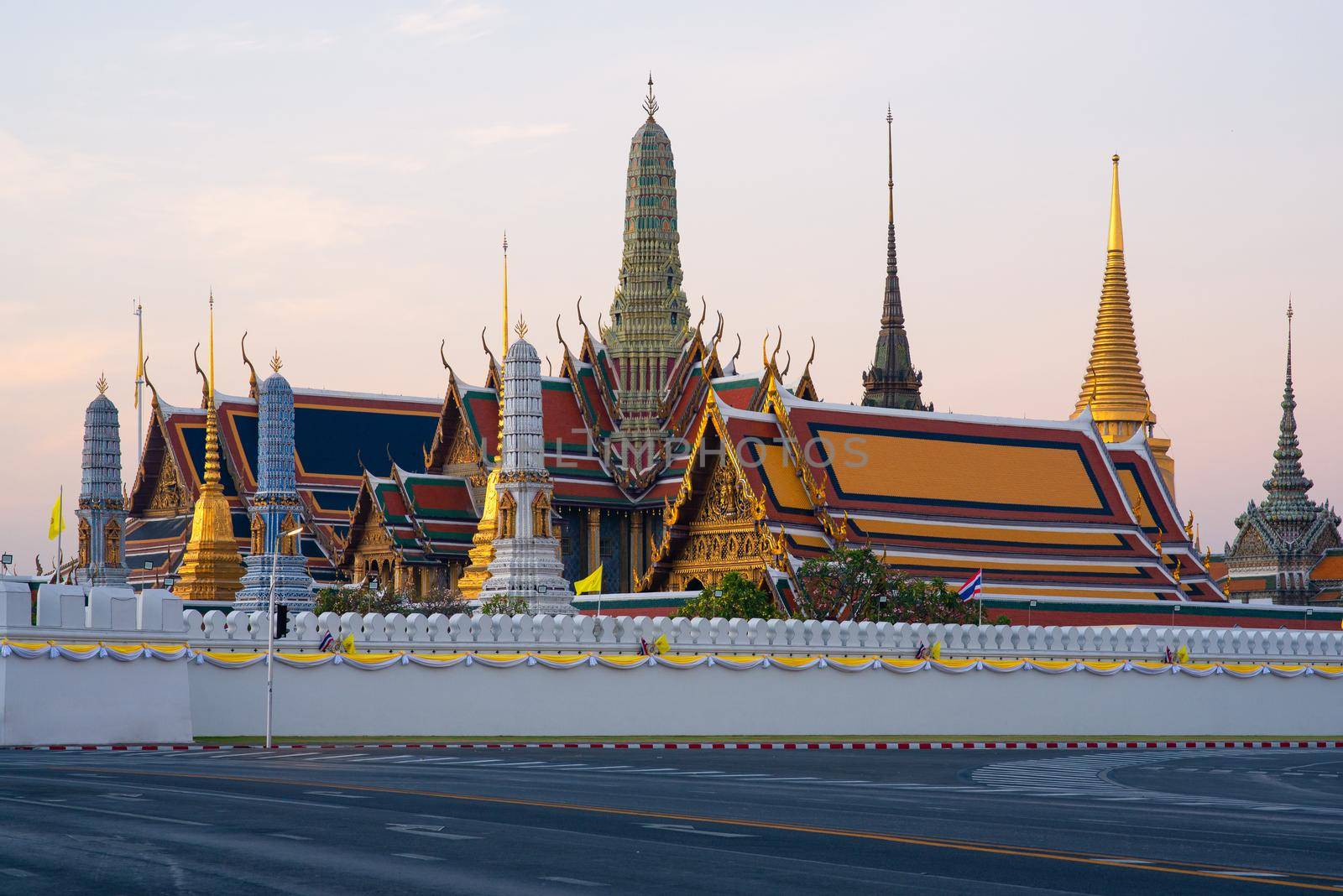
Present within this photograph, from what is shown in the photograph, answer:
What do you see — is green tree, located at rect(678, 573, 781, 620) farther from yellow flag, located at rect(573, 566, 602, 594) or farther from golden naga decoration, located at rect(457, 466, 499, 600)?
golden naga decoration, located at rect(457, 466, 499, 600)

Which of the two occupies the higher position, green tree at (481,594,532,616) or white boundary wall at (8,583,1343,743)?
green tree at (481,594,532,616)

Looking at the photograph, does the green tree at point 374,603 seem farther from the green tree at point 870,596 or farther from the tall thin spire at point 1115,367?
the tall thin spire at point 1115,367

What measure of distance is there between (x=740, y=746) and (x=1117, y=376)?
135 feet

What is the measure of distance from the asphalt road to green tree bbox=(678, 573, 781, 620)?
18.2 meters

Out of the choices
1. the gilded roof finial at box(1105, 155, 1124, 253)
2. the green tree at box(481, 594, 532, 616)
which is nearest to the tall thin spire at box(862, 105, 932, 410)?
the gilded roof finial at box(1105, 155, 1124, 253)

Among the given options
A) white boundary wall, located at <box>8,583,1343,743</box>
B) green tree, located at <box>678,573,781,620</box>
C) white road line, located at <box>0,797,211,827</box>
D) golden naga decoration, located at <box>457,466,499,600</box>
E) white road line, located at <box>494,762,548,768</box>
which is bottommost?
white road line, located at <box>494,762,548,768</box>

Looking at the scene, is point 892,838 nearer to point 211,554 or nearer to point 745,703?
point 745,703

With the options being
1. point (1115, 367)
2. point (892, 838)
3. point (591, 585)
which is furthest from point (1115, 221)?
point (892, 838)

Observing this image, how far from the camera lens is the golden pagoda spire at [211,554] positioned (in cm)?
5491

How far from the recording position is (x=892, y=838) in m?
13.4

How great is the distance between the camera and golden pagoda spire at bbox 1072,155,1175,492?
66562mm

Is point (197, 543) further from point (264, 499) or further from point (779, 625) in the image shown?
point (779, 625)

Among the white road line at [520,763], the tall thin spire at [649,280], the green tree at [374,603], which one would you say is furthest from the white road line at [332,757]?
the tall thin spire at [649,280]

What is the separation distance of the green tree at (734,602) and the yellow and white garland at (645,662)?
588cm
